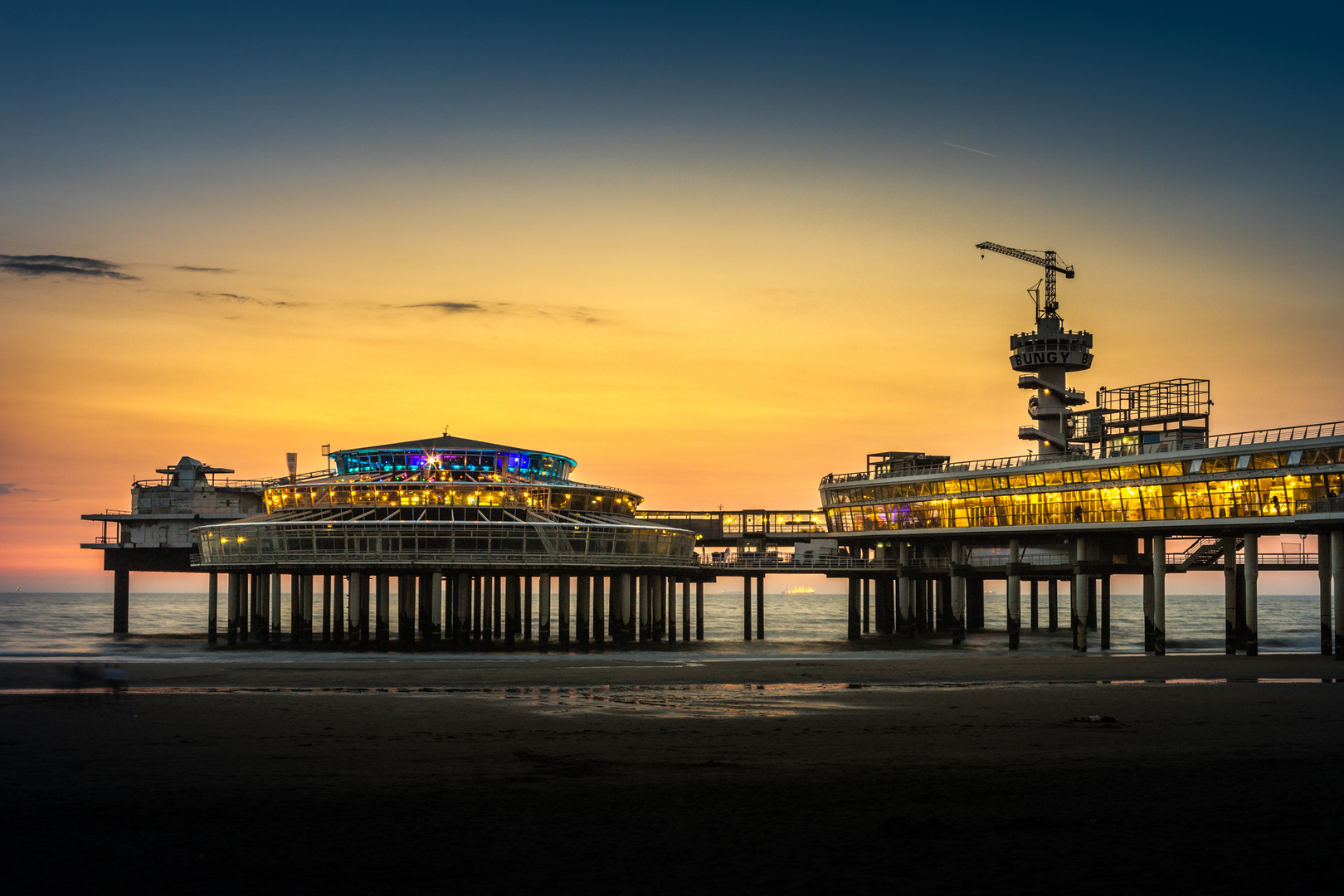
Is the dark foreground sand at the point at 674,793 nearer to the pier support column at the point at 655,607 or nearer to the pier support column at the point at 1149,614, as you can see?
the pier support column at the point at 1149,614

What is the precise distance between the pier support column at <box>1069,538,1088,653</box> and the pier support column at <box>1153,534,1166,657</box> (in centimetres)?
481

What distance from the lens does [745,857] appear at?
1555 cm

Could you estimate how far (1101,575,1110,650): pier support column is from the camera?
3250 inches

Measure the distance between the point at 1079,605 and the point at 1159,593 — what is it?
19.5 feet

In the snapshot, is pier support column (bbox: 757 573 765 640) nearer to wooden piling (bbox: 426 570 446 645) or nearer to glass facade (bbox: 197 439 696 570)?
glass facade (bbox: 197 439 696 570)

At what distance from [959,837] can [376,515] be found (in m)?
67.1

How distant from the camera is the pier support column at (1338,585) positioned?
5947 centimetres

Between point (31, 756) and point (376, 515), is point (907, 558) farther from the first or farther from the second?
point (31, 756)

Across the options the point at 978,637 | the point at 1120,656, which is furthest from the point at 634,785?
the point at 978,637

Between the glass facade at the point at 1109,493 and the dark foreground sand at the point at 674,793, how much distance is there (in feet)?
101

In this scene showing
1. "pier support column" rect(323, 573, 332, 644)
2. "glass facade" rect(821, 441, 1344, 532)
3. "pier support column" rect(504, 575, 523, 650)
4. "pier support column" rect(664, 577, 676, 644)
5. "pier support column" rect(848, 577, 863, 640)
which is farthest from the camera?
"pier support column" rect(848, 577, 863, 640)

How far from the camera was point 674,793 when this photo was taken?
777 inches

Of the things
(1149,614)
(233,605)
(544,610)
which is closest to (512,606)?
(544,610)

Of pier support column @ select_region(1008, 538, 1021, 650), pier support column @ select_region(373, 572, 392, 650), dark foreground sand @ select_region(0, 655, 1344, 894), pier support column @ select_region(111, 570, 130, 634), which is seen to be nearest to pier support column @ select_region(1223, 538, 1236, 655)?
pier support column @ select_region(1008, 538, 1021, 650)
